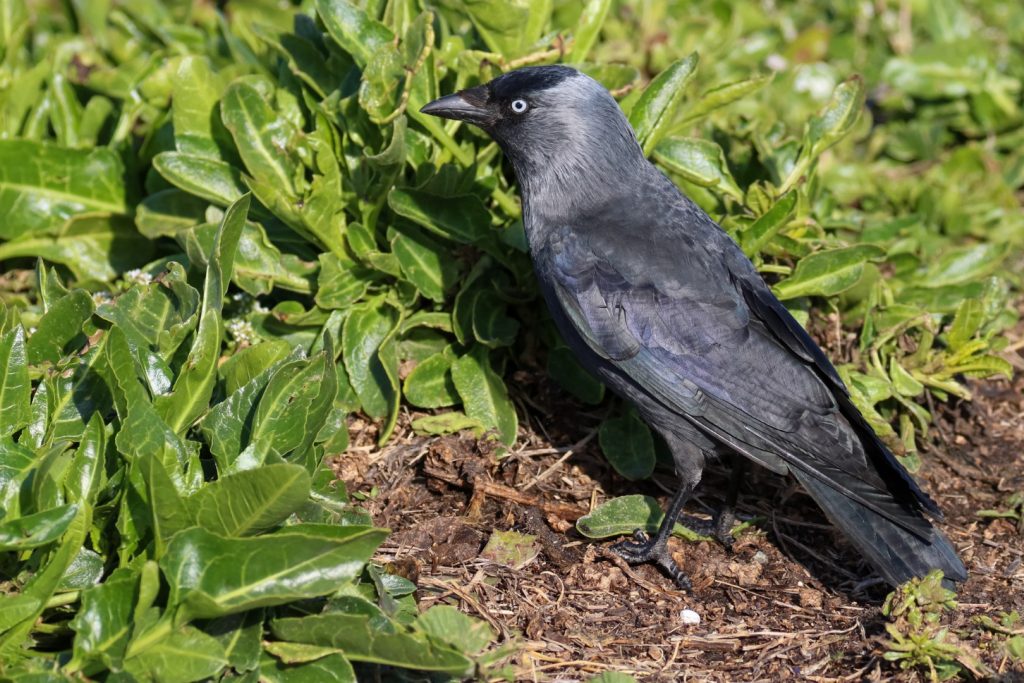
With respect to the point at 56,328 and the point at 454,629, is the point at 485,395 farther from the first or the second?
the point at 56,328

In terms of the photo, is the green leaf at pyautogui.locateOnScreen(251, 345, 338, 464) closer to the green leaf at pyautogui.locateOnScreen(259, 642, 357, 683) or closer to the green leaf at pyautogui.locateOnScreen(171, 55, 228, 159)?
the green leaf at pyautogui.locateOnScreen(259, 642, 357, 683)

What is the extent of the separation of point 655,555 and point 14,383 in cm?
237

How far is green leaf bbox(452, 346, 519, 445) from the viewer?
458cm

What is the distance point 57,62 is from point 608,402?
11.1 feet

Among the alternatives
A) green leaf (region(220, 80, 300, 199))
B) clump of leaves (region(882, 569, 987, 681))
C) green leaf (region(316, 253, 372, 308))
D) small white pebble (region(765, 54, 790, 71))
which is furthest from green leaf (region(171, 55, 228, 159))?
small white pebble (region(765, 54, 790, 71))

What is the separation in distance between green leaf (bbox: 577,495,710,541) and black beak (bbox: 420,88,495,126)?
1.66 metres

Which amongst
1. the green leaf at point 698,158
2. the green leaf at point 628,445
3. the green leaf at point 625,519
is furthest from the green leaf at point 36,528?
the green leaf at point 698,158

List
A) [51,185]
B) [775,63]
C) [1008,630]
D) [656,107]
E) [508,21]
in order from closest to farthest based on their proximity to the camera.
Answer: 1. [1008,630]
2. [508,21]
3. [656,107]
4. [51,185]
5. [775,63]

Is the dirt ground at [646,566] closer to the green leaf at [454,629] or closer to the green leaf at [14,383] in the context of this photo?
the green leaf at [454,629]

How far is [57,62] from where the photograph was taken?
575 centimetres

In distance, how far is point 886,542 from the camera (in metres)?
4.00

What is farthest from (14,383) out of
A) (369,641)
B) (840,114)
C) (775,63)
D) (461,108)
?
(775,63)

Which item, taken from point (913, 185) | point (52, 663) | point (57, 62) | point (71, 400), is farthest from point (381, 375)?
point (913, 185)

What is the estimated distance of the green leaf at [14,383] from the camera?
358 centimetres
